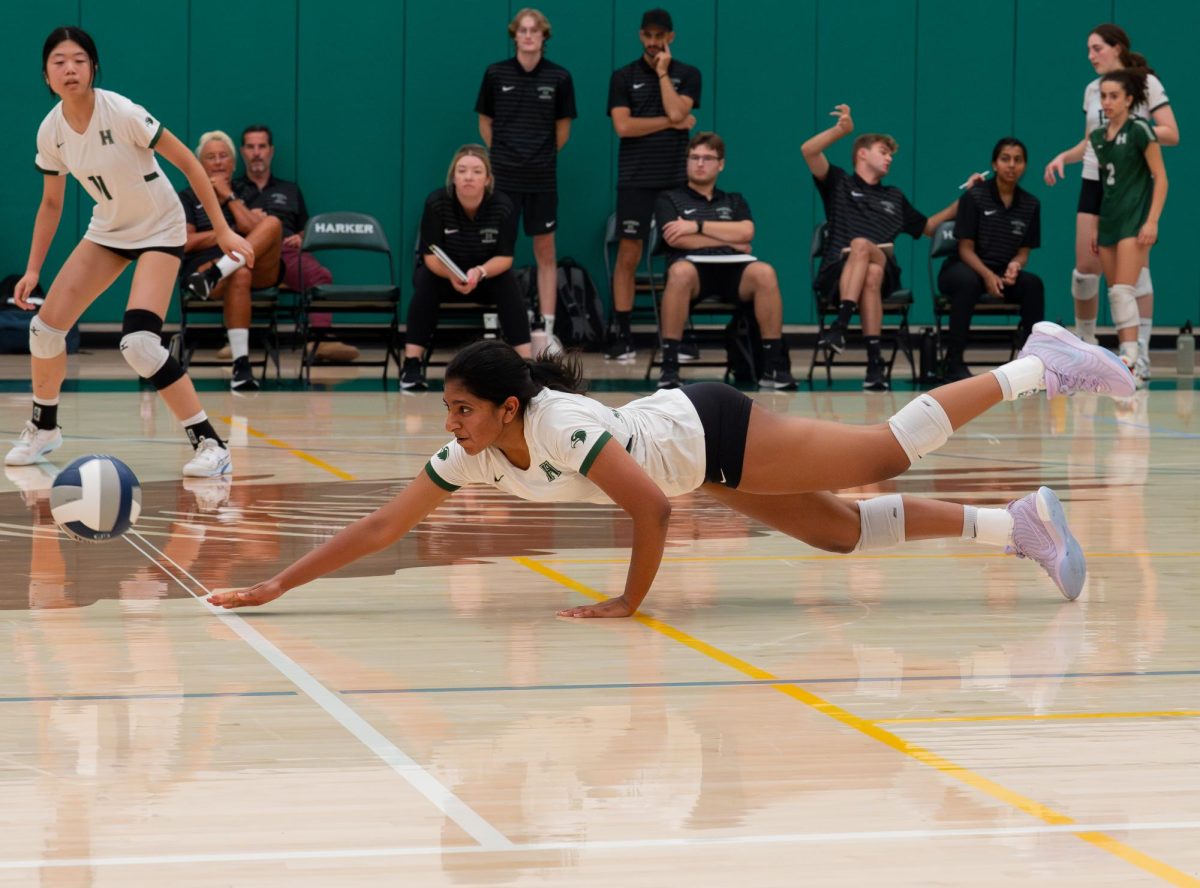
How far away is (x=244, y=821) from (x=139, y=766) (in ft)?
1.31

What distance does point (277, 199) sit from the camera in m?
13.1

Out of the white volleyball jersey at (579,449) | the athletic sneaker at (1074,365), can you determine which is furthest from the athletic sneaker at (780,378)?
the white volleyball jersey at (579,449)

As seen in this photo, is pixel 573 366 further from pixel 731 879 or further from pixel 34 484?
pixel 34 484

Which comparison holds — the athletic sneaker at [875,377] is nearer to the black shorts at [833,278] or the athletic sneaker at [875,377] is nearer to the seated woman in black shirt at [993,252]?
the black shorts at [833,278]

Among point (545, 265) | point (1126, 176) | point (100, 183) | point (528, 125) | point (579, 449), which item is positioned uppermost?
point (528, 125)

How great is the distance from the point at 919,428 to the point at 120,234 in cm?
398

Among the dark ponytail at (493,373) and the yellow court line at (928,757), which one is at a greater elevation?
the dark ponytail at (493,373)

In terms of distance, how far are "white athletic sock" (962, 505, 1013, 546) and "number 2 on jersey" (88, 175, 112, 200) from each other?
159 inches

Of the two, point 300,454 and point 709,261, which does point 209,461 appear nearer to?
point 300,454

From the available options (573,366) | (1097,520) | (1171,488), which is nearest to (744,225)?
(1171,488)

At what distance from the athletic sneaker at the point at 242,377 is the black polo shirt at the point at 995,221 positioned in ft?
16.8

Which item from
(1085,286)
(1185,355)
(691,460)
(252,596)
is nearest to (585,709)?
(691,460)

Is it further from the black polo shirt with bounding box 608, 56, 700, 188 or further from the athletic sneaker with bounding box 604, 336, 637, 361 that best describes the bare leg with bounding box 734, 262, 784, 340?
the athletic sneaker with bounding box 604, 336, 637, 361

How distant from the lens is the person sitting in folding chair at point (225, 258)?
456 inches
